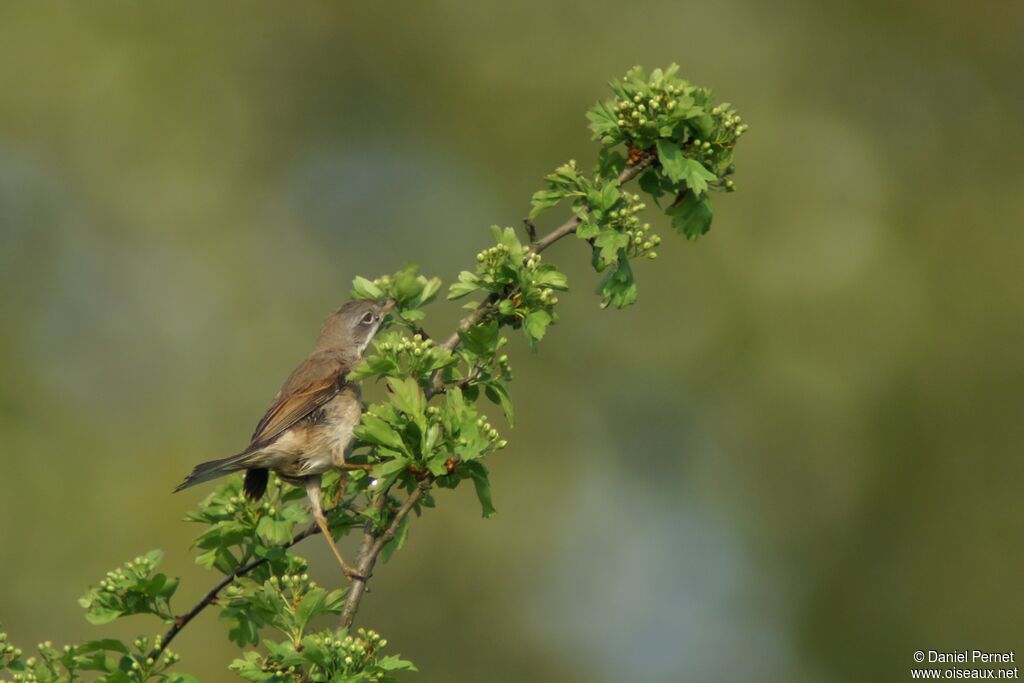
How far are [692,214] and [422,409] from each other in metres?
1.57

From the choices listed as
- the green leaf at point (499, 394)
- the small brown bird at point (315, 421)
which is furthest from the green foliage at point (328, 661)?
the green leaf at point (499, 394)

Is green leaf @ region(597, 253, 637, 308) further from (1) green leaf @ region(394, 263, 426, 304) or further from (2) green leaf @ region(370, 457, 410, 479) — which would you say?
(2) green leaf @ region(370, 457, 410, 479)

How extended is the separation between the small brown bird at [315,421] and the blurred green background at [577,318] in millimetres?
7714

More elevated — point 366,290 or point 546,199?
point 546,199

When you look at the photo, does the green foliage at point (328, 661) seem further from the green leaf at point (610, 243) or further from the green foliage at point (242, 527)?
the green leaf at point (610, 243)

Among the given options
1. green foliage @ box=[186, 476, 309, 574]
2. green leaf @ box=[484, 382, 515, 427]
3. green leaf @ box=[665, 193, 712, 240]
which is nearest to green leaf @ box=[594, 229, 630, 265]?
green leaf @ box=[665, 193, 712, 240]

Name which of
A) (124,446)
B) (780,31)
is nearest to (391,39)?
(780,31)

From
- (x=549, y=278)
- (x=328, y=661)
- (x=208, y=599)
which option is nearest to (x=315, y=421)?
(x=208, y=599)

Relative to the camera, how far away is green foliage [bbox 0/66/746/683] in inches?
194

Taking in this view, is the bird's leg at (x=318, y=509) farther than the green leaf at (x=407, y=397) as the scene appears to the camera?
Yes

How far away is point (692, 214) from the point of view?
5566mm

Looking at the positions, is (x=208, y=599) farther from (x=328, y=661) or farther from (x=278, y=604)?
(x=328, y=661)

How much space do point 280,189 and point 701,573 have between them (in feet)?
29.6

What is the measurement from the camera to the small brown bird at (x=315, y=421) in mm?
6270
